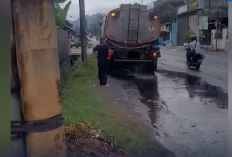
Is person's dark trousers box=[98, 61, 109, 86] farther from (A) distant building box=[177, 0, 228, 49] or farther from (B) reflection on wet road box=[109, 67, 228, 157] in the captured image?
(A) distant building box=[177, 0, 228, 49]

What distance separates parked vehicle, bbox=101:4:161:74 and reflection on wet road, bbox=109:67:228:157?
91cm

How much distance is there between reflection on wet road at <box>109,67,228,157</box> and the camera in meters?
4.62

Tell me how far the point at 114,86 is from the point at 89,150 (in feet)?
20.2

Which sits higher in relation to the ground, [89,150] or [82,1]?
[82,1]

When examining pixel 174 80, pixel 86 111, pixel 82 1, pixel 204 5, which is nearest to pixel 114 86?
pixel 174 80

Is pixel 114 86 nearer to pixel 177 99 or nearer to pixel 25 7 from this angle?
pixel 177 99

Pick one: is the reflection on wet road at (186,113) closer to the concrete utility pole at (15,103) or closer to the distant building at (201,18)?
the concrete utility pole at (15,103)

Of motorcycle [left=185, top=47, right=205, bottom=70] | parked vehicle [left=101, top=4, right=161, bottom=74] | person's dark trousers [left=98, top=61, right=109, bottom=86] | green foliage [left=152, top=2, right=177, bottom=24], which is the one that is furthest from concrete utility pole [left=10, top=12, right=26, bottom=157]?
motorcycle [left=185, top=47, right=205, bottom=70]

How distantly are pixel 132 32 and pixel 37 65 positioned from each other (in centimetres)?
919

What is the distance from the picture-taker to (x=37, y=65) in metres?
2.24

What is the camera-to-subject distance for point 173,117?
245 inches

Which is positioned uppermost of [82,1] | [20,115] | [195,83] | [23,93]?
A: [82,1]

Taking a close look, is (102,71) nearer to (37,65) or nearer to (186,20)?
(37,65)

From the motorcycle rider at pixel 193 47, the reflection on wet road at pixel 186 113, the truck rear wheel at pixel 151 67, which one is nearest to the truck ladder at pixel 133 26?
the reflection on wet road at pixel 186 113
